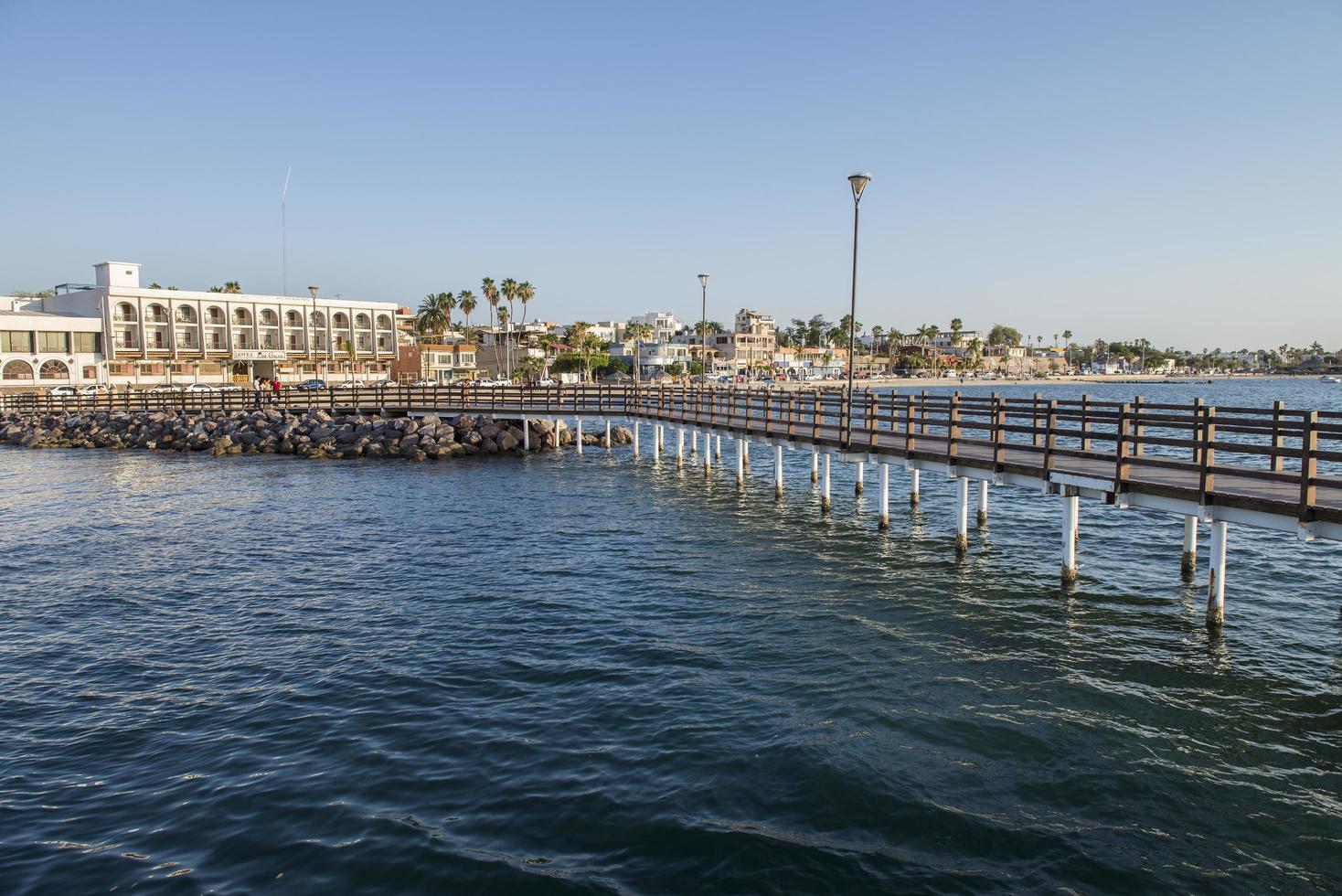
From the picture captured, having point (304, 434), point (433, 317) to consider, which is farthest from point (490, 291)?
point (304, 434)

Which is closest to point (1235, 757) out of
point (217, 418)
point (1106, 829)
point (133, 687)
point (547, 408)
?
point (1106, 829)

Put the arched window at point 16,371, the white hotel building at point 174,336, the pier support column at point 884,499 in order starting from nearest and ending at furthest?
1. the pier support column at point 884,499
2. the arched window at point 16,371
3. the white hotel building at point 174,336

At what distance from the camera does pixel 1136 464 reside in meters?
15.9

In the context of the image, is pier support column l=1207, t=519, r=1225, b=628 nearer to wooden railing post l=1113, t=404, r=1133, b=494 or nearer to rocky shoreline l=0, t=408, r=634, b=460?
wooden railing post l=1113, t=404, r=1133, b=494

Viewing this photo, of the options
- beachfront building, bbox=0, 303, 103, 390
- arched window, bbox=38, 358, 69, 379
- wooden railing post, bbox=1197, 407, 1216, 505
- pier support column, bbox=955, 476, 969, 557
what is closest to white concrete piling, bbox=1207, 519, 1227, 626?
wooden railing post, bbox=1197, 407, 1216, 505

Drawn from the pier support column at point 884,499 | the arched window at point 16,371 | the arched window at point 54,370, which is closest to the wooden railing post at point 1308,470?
the pier support column at point 884,499

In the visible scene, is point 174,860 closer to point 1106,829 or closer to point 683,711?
point 683,711

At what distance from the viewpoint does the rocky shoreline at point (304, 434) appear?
146ft

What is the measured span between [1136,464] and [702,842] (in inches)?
472

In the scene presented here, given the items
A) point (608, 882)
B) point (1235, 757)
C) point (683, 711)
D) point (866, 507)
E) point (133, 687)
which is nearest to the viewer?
point (608, 882)

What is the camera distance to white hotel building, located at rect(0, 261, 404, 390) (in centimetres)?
7994

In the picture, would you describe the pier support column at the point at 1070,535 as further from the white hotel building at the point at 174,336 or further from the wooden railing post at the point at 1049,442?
the white hotel building at the point at 174,336

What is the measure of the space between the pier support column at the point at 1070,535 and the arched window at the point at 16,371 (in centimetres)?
9073

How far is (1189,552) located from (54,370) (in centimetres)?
9441
